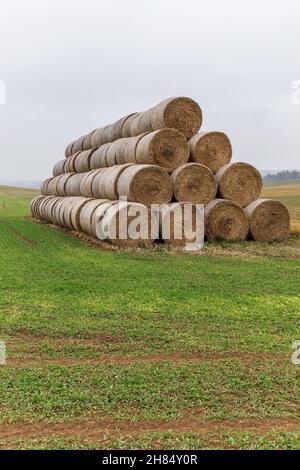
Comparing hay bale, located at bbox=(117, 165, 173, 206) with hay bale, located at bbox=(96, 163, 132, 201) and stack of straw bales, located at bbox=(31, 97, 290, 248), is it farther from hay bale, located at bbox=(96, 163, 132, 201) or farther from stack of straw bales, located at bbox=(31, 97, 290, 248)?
hay bale, located at bbox=(96, 163, 132, 201)

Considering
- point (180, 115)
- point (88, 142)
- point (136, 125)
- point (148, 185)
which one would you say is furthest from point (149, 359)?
point (88, 142)

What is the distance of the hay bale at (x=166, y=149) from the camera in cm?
1880

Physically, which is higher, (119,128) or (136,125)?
(119,128)

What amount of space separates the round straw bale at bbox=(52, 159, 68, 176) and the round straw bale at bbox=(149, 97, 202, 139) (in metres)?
13.4

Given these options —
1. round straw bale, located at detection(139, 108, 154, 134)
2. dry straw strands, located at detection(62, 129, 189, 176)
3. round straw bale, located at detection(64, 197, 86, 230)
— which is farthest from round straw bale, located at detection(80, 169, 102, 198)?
round straw bale, located at detection(139, 108, 154, 134)

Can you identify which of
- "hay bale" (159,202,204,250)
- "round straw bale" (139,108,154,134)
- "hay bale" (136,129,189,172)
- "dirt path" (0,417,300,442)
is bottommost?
"dirt path" (0,417,300,442)

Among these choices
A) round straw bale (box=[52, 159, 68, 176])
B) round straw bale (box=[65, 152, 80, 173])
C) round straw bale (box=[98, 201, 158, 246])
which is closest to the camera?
round straw bale (box=[98, 201, 158, 246])

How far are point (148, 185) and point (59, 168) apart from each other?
17362 mm

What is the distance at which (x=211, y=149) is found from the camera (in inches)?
774

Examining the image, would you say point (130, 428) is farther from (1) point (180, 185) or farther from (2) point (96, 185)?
(2) point (96, 185)

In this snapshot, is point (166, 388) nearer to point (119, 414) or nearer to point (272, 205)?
point (119, 414)

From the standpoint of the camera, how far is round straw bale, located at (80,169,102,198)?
23312 mm
